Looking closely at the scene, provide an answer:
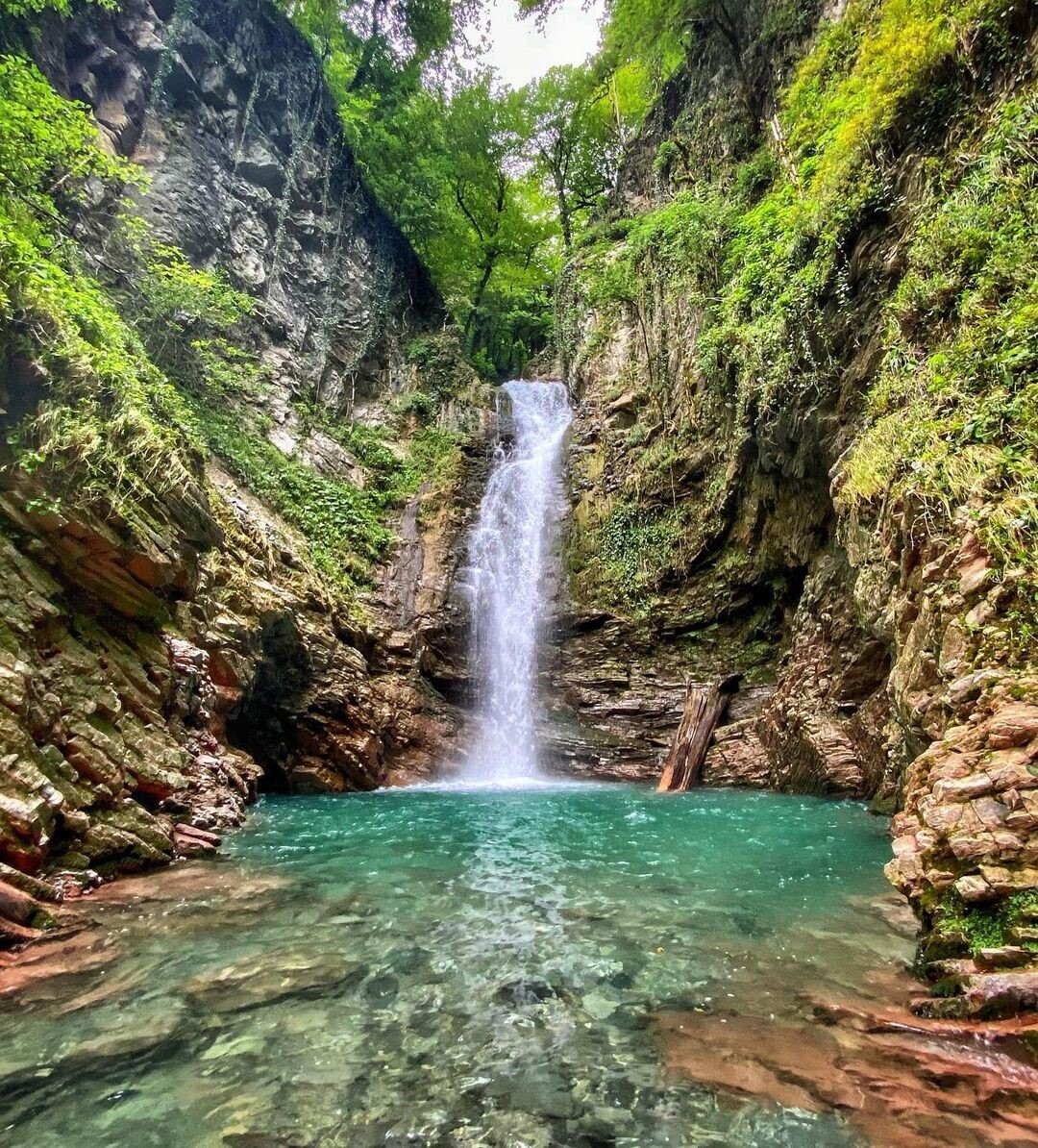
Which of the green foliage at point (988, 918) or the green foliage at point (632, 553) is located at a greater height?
the green foliage at point (632, 553)

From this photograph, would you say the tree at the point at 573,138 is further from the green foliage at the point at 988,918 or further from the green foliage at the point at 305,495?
the green foliage at the point at 988,918

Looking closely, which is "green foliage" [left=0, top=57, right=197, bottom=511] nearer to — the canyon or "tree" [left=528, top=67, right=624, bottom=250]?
the canyon

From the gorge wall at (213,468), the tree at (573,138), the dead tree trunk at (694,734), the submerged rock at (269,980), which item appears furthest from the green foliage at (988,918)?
the tree at (573,138)

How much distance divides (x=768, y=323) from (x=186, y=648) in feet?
34.2

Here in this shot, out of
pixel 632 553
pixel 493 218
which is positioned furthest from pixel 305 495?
pixel 493 218

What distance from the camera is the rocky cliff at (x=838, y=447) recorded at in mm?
4102

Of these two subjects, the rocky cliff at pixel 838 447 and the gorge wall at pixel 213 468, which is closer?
the rocky cliff at pixel 838 447

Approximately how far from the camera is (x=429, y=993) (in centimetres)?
342

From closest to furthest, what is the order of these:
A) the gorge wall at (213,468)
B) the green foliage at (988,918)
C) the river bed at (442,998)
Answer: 1. the river bed at (442,998)
2. the green foliage at (988,918)
3. the gorge wall at (213,468)

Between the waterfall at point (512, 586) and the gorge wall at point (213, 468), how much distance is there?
3.22 ft

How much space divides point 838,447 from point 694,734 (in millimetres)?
6088

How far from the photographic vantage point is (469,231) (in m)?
28.3

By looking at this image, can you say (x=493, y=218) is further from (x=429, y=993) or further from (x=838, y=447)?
(x=429, y=993)

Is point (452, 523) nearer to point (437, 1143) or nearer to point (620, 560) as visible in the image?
point (620, 560)
